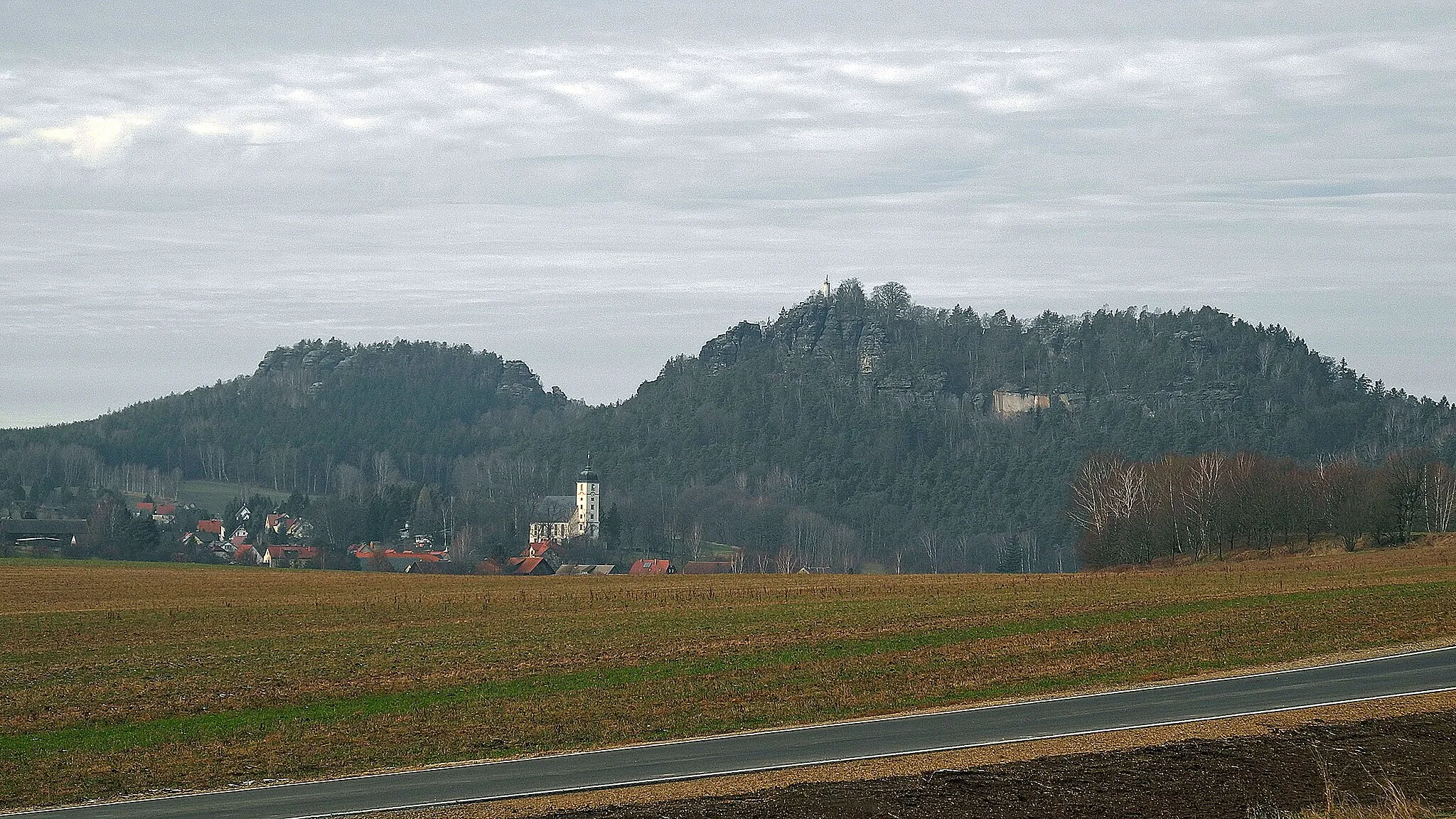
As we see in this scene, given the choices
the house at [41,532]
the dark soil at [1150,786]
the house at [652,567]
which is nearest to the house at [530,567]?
the house at [652,567]

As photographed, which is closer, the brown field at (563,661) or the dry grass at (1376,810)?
the dry grass at (1376,810)

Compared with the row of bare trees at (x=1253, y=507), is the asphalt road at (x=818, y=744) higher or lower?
lower

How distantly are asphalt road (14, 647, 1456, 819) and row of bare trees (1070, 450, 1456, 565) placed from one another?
2600 inches

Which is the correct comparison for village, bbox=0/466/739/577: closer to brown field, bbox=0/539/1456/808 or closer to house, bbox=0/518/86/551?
house, bbox=0/518/86/551

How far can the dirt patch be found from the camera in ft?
58.4

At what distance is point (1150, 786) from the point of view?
18703 mm

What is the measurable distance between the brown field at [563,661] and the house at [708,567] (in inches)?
3890

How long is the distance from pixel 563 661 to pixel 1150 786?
19.1 m

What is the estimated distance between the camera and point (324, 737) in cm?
2491

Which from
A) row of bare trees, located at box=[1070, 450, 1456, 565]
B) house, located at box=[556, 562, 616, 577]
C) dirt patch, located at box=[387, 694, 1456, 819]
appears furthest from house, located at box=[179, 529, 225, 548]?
dirt patch, located at box=[387, 694, 1456, 819]

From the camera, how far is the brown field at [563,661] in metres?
24.5

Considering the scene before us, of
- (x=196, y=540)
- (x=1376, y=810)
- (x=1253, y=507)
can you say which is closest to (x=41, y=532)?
(x=196, y=540)

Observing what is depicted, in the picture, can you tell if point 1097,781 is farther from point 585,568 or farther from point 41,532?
point 41,532

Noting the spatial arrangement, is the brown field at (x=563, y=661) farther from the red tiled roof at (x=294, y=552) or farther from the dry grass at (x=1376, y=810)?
the red tiled roof at (x=294, y=552)
